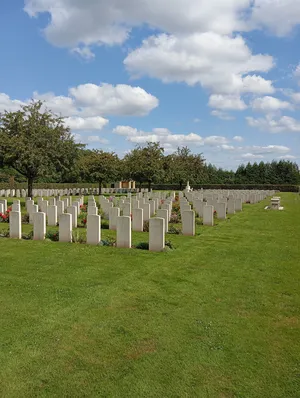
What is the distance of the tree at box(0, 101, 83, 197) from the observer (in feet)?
70.6

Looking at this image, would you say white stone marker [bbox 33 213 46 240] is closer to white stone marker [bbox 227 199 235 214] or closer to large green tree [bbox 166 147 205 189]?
white stone marker [bbox 227 199 235 214]

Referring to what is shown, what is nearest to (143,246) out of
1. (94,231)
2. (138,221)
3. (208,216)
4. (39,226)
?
(94,231)

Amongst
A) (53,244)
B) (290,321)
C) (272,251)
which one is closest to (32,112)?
(53,244)

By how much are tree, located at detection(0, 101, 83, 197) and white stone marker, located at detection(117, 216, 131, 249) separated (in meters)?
13.6

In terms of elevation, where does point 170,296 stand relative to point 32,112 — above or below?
below

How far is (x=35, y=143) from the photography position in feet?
73.1

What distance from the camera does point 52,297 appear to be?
575 centimetres

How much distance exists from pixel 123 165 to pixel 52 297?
123 feet

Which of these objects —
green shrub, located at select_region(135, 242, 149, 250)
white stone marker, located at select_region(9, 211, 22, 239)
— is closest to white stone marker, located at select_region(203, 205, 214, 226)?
green shrub, located at select_region(135, 242, 149, 250)

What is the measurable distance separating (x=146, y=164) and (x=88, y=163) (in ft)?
22.2

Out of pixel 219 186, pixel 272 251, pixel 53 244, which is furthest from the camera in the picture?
pixel 219 186

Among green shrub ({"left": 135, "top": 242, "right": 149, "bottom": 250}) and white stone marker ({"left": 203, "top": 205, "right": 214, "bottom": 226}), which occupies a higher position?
white stone marker ({"left": 203, "top": 205, "right": 214, "bottom": 226})

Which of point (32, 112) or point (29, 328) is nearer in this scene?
point (29, 328)

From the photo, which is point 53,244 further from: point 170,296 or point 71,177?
point 71,177
